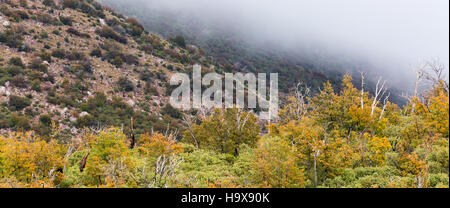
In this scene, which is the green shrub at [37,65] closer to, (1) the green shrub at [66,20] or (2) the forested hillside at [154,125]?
(2) the forested hillside at [154,125]

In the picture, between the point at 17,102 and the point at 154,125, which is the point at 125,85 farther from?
the point at 17,102

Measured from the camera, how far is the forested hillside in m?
16.9

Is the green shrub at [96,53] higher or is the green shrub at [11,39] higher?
the green shrub at [11,39]

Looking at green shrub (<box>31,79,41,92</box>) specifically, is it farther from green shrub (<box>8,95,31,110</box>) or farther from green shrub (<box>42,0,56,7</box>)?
green shrub (<box>42,0,56,7</box>)

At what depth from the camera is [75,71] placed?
50.5m

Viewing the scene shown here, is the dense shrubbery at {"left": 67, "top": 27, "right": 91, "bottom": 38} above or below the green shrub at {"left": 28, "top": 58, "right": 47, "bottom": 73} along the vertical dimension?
above

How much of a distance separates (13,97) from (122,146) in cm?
2871

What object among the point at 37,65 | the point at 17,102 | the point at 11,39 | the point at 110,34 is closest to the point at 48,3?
the point at 110,34

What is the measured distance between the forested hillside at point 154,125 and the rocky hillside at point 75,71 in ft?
0.69

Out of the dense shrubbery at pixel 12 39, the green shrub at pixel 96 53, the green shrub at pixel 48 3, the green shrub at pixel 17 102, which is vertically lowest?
the green shrub at pixel 17 102

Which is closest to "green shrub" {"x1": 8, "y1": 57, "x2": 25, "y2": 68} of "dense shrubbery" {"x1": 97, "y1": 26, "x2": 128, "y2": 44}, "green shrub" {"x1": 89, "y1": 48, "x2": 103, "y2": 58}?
"green shrub" {"x1": 89, "y1": 48, "x2": 103, "y2": 58}

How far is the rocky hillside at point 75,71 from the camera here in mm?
41250

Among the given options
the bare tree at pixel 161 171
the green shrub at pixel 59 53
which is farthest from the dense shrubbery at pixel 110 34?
the bare tree at pixel 161 171

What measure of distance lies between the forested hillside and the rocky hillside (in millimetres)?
209
